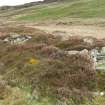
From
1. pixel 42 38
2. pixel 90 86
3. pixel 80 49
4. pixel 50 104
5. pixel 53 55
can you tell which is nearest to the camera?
pixel 50 104

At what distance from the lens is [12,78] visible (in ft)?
48.2

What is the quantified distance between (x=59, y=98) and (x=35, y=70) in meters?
2.95

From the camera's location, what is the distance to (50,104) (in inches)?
484

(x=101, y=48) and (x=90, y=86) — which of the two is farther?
(x=101, y=48)

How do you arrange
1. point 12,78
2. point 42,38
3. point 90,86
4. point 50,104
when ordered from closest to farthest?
point 50,104
point 90,86
point 12,78
point 42,38

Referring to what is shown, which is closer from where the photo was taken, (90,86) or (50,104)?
(50,104)

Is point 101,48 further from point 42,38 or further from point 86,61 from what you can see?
point 42,38

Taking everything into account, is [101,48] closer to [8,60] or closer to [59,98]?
[8,60]

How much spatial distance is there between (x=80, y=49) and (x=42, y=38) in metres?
7.47


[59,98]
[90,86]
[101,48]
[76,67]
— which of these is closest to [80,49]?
[101,48]

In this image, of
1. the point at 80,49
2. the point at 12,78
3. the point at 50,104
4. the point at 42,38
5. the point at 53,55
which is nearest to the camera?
the point at 50,104

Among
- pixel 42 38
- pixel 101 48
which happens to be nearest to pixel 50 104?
pixel 101 48

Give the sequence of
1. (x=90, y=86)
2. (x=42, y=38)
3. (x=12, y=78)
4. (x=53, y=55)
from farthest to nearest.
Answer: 1. (x=42, y=38)
2. (x=53, y=55)
3. (x=12, y=78)
4. (x=90, y=86)

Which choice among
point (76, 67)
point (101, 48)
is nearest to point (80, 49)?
point (101, 48)
